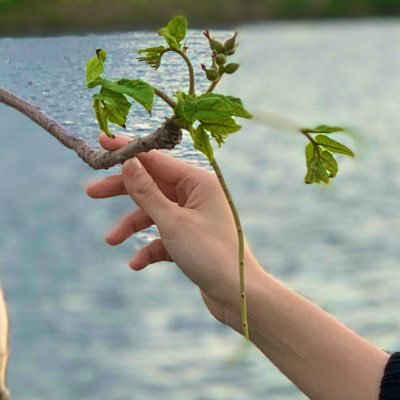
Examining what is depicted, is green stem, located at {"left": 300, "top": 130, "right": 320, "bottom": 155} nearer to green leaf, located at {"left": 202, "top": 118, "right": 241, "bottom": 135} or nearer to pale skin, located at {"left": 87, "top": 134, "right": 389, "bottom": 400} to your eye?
green leaf, located at {"left": 202, "top": 118, "right": 241, "bottom": 135}

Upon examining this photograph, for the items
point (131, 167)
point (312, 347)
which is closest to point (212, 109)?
point (131, 167)

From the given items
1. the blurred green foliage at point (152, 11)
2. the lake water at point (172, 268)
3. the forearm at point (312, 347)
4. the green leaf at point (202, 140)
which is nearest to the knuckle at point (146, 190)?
the forearm at point (312, 347)

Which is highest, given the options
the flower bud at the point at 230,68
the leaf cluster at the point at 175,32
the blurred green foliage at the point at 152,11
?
the blurred green foliage at the point at 152,11

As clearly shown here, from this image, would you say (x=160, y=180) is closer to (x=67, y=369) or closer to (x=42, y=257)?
(x=67, y=369)

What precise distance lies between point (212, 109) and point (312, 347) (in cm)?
37

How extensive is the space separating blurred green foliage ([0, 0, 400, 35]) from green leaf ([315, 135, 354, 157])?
5583 mm

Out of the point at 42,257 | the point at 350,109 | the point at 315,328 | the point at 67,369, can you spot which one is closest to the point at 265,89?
the point at 350,109

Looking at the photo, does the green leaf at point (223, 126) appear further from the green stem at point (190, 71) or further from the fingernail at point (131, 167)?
the fingernail at point (131, 167)

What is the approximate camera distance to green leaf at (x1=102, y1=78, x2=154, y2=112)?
43 centimetres

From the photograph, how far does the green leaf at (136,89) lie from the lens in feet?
1.42

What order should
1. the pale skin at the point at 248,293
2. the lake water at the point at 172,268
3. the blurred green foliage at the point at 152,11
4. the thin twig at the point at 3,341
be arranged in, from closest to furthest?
the thin twig at the point at 3,341
the pale skin at the point at 248,293
the lake water at the point at 172,268
the blurred green foliage at the point at 152,11

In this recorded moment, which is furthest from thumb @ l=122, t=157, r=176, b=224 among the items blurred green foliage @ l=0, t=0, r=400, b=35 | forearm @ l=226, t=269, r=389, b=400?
blurred green foliage @ l=0, t=0, r=400, b=35

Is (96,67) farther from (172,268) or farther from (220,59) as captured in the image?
(172,268)

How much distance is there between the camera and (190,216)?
0.68 meters
